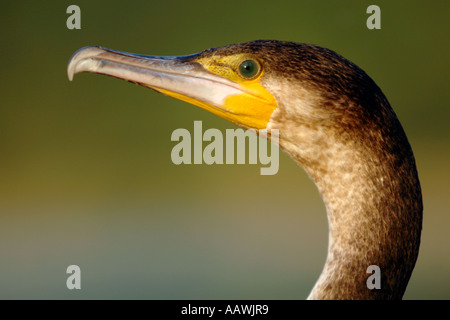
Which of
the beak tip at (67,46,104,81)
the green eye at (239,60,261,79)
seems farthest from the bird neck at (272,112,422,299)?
the beak tip at (67,46,104,81)

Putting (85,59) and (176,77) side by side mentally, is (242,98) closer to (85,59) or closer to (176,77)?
(176,77)

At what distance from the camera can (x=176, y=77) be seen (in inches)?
64.2

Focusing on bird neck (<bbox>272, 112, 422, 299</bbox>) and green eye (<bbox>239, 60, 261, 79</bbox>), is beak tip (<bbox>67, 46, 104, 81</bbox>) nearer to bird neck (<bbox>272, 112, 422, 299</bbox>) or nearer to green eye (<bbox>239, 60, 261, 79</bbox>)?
green eye (<bbox>239, 60, 261, 79</bbox>)

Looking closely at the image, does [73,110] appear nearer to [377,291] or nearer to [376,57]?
[376,57]

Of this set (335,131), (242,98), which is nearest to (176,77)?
(242,98)

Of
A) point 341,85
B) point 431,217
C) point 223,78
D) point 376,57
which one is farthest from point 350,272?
point 376,57

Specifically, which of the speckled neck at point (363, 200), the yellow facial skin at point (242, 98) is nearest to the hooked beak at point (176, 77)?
the yellow facial skin at point (242, 98)

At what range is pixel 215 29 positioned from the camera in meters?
6.34

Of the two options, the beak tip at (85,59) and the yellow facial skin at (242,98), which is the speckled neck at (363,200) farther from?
the beak tip at (85,59)

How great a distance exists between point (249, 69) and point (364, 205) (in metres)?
0.42

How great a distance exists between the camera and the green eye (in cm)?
159

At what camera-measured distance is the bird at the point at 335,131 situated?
148cm

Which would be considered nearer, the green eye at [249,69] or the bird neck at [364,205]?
the bird neck at [364,205]
